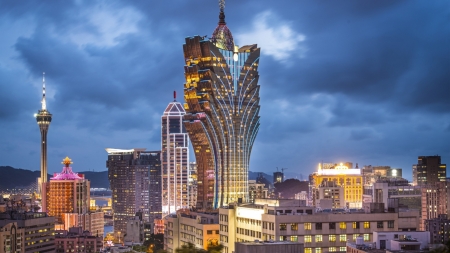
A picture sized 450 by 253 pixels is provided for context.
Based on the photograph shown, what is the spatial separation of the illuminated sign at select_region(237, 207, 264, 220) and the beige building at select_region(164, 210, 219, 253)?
7.39 meters

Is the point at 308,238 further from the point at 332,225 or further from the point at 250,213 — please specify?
the point at 250,213

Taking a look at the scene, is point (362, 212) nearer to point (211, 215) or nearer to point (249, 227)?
→ point (249, 227)

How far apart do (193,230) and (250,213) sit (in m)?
32.0

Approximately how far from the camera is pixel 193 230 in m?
161

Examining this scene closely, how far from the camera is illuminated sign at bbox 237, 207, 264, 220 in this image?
415 feet

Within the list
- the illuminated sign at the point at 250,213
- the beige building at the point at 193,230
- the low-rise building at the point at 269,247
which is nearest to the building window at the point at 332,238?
the illuminated sign at the point at 250,213

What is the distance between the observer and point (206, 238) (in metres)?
152

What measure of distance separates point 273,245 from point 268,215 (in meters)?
37.4

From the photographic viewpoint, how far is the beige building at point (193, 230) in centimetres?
15275

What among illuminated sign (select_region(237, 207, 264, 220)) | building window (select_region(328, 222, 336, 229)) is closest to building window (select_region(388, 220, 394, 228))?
building window (select_region(328, 222, 336, 229))

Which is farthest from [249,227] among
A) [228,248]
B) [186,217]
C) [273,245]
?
[273,245]

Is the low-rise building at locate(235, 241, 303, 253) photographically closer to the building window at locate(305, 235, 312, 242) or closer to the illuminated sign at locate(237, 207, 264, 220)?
the building window at locate(305, 235, 312, 242)

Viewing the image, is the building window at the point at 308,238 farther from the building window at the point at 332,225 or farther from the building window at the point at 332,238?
the building window at the point at 332,225

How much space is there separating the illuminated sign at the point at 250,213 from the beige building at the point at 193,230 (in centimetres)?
739
